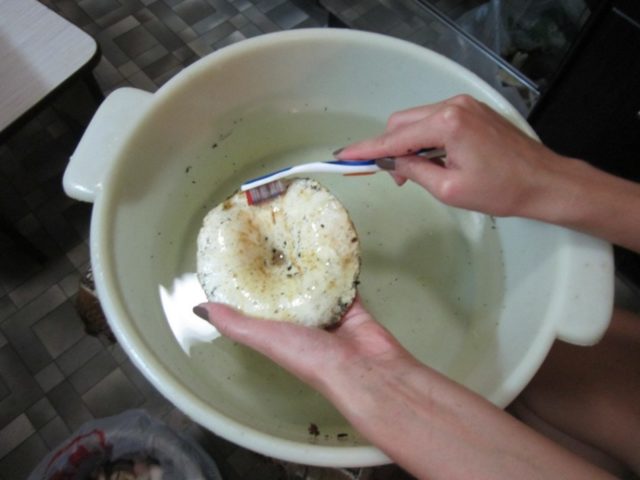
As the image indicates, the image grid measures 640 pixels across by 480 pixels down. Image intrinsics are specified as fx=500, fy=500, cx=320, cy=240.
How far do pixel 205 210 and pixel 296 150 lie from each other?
0.66 ft

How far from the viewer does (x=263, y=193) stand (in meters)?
0.72

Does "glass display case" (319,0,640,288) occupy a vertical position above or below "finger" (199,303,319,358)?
above

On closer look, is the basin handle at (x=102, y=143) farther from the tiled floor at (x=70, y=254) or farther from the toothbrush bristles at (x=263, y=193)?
the tiled floor at (x=70, y=254)

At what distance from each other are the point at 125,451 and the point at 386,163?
62 cm

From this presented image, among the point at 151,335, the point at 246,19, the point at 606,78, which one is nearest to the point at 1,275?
the point at 151,335

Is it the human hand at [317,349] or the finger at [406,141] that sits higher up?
the finger at [406,141]

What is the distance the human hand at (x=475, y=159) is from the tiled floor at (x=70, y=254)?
556mm

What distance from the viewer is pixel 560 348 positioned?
73cm

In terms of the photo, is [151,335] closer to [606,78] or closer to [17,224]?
[17,224]

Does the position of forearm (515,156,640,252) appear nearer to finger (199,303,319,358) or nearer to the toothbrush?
the toothbrush

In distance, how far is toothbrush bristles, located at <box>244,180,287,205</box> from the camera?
0.72 meters

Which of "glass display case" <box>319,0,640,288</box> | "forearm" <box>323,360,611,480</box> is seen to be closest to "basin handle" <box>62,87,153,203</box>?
"forearm" <box>323,360,611,480</box>

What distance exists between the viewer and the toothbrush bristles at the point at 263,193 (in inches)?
28.5

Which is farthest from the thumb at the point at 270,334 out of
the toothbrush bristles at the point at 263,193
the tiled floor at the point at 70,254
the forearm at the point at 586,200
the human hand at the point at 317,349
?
the tiled floor at the point at 70,254
